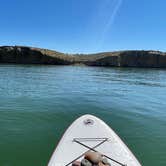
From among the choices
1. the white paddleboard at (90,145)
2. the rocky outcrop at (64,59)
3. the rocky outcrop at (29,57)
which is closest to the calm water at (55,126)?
the white paddleboard at (90,145)

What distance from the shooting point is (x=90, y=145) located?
24.7 feet

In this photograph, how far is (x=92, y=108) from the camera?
1485 cm

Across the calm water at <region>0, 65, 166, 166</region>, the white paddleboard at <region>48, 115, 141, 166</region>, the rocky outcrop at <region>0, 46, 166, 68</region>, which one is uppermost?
the rocky outcrop at <region>0, 46, 166, 68</region>

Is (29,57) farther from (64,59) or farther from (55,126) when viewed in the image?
(55,126)

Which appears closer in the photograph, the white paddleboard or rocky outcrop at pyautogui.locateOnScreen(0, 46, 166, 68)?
the white paddleboard

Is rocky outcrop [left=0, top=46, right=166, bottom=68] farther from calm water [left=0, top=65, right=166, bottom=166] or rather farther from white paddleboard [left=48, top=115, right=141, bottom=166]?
white paddleboard [left=48, top=115, right=141, bottom=166]

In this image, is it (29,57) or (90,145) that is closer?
(90,145)

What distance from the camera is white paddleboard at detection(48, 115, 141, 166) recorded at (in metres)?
6.66

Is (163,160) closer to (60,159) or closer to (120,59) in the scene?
(60,159)

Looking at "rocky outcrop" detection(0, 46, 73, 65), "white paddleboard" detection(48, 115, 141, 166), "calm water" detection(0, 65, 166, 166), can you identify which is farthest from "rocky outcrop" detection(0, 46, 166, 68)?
"white paddleboard" detection(48, 115, 141, 166)

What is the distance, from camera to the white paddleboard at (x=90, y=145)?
6660 millimetres

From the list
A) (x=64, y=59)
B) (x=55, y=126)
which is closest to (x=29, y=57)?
(x=64, y=59)

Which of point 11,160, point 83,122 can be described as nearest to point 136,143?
point 83,122

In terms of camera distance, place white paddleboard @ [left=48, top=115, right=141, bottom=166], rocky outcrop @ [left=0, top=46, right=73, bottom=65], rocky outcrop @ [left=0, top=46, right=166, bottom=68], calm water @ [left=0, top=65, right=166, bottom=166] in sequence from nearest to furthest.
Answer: white paddleboard @ [left=48, top=115, right=141, bottom=166]
calm water @ [left=0, top=65, right=166, bottom=166]
rocky outcrop @ [left=0, top=46, right=73, bottom=65]
rocky outcrop @ [left=0, top=46, right=166, bottom=68]
